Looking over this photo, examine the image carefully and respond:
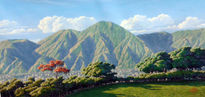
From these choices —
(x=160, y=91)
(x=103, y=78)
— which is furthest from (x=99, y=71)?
(x=160, y=91)

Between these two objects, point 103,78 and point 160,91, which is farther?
point 103,78

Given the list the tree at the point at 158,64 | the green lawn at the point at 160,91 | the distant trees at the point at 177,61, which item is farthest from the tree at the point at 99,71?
the distant trees at the point at 177,61

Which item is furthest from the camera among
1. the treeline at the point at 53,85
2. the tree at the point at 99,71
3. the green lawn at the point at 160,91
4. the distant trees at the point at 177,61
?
the distant trees at the point at 177,61

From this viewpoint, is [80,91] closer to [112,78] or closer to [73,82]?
[73,82]

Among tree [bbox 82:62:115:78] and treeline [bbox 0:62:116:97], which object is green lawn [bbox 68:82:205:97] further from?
tree [bbox 82:62:115:78]

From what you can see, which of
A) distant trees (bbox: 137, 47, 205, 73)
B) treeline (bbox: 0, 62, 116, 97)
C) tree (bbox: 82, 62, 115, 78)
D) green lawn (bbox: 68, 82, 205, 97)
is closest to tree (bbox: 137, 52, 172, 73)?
distant trees (bbox: 137, 47, 205, 73)

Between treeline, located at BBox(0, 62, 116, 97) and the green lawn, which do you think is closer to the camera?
the green lawn

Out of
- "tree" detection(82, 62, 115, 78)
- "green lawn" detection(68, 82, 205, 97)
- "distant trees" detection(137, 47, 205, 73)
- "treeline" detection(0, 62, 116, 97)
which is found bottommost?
"green lawn" detection(68, 82, 205, 97)

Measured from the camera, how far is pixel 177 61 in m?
112

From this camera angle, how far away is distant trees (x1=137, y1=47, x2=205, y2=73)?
364 ft

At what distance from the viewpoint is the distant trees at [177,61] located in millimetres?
111000

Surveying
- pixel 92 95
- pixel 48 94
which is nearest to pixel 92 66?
pixel 92 95

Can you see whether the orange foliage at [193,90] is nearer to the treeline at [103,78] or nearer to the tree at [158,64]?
the treeline at [103,78]

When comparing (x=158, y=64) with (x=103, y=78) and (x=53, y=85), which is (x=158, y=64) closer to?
(x=103, y=78)
